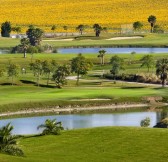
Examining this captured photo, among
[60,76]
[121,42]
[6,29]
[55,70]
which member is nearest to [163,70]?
[60,76]

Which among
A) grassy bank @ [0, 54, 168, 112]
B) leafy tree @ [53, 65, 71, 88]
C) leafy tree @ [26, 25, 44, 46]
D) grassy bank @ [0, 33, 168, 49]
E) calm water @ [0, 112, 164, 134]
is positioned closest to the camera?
calm water @ [0, 112, 164, 134]

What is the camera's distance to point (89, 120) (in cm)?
7919

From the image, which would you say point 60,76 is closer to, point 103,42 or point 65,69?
point 65,69

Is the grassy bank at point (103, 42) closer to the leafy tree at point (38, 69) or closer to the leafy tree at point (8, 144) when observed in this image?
the leafy tree at point (38, 69)

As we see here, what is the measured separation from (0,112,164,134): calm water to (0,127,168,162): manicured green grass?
2074 cm

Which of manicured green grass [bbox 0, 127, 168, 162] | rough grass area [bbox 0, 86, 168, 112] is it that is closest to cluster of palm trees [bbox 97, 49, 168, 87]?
rough grass area [bbox 0, 86, 168, 112]

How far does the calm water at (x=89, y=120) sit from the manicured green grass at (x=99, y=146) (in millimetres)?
20739

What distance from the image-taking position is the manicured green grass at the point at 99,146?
42062 millimetres

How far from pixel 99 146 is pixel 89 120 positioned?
1314 inches

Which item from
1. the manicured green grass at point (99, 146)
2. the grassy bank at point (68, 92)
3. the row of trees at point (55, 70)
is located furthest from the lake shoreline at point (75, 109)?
the manicured green grass at point (99, 146)

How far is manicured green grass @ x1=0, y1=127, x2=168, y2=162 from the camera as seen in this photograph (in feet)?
138

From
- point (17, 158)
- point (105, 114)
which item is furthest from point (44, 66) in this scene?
point (17, 158)

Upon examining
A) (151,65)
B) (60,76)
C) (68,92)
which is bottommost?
(68,92)

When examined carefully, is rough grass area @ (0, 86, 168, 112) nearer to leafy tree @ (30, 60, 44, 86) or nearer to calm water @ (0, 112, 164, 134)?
calm water @ (0, 112, 164, 134)
